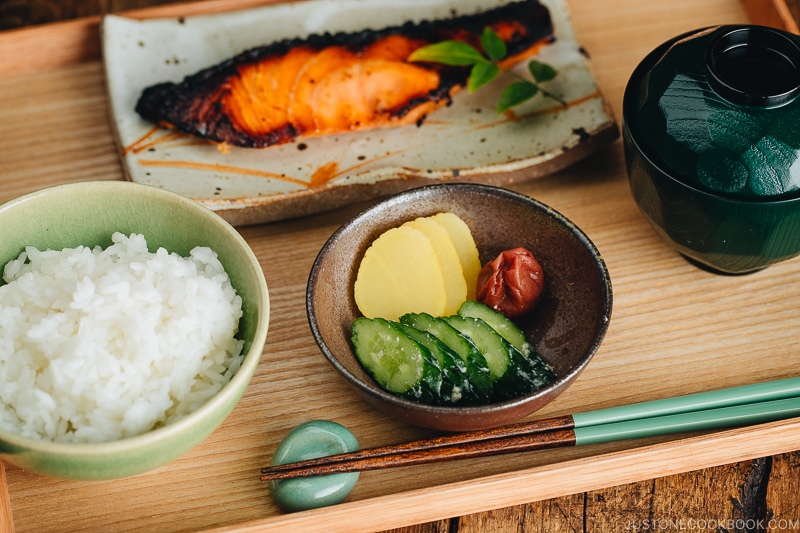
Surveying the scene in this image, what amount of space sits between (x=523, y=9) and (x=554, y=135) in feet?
1.66

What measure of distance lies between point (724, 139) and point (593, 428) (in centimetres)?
70

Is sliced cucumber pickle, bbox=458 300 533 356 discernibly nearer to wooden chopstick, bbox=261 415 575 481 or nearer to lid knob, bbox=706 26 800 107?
wooden chopstick, bbox=261 415 575 481

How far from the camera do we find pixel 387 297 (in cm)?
184

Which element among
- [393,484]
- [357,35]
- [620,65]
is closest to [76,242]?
[393,484]

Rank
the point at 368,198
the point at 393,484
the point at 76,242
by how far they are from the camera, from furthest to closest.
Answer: the point at 368,198 < the point at 76,242 < the point at 393,484

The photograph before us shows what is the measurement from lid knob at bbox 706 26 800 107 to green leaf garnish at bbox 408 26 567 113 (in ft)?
2.04

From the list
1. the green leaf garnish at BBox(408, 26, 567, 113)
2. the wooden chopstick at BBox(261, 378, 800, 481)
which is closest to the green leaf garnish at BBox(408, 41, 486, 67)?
the green leaf garnish at BBox(408, 26, 567, 113)

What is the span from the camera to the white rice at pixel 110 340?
4.89 feet

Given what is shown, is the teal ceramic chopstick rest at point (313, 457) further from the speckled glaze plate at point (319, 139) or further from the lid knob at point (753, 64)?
the lid knob at point (753, 64)

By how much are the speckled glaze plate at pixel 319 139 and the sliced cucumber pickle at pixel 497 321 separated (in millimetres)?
523

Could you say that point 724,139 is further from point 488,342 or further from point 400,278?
point 400,278

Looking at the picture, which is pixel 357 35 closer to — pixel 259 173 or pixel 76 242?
pixel 259 173

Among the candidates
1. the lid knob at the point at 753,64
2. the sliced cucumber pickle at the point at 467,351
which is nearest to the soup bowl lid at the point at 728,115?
the lid knob at the point at 753,64

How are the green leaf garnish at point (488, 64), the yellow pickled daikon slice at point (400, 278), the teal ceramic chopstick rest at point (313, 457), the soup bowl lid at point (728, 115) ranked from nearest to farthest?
the teal ceramic chopstick rest at point (313, 457) < the soup bowl lid at point (728, 115) < the yellow pickled daikon slice at point (400, 278) < the green leaf garnish at point (488, 64)
